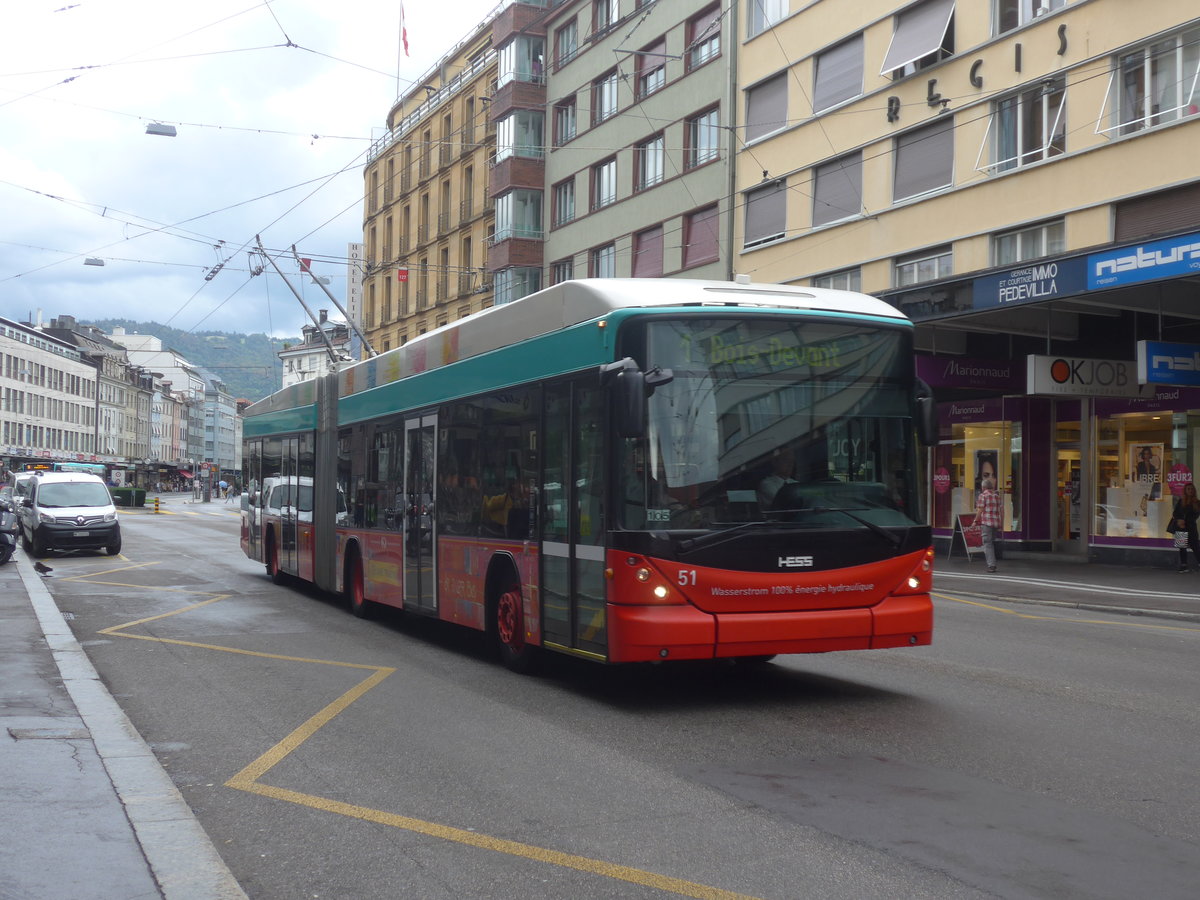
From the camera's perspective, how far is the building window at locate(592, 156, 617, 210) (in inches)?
1590

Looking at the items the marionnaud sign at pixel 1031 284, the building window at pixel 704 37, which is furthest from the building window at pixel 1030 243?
the building window at pixel 704 37

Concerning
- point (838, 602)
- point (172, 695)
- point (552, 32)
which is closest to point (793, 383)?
point (838, 602)

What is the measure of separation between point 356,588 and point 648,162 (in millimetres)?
25940

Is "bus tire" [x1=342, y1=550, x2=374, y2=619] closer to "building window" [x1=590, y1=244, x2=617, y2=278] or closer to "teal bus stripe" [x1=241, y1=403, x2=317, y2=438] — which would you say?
"teal bus stripe" [x1=241, y1=403, x2=317, y2=438]

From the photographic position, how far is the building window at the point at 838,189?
97.3 ft

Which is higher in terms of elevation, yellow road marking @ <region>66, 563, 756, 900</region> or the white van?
the white van

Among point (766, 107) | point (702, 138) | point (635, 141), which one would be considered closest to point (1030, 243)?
point (766, 107)

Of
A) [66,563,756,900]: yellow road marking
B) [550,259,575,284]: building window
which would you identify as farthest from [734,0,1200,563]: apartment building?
[66,563,756,900]: yellow road marking

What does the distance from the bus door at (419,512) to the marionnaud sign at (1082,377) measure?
12962 millimetres

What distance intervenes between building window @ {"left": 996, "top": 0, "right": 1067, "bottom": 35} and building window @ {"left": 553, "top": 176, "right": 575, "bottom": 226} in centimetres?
1907

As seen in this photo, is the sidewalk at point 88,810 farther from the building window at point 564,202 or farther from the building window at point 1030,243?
the building window at point 564,202

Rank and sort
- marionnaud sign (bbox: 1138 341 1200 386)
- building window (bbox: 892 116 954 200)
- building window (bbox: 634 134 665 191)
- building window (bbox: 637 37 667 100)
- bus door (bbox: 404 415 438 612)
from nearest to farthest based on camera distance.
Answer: bus door (bbox: 404 415 438 612) < marionnaud sign (bbox: 1138 341 1200 386) < building window (bbox: 892 116 954 200) < building window (bbox: 637 37 667 100) < building window (bbox: 634 134 665 191)

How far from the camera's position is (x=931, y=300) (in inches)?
942

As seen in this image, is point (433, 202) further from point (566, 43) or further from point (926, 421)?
point (926, 421)
